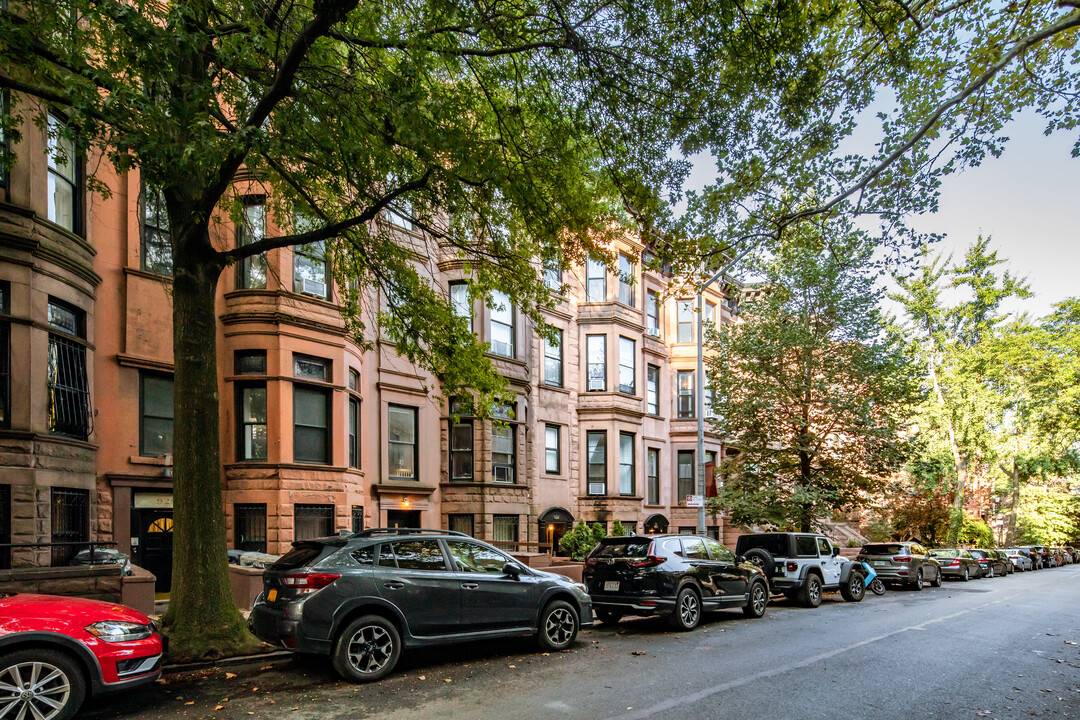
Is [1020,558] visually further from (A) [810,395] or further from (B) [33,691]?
(B) [33,691]

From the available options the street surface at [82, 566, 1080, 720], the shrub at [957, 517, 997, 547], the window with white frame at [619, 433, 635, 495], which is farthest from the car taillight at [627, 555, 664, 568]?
the shrub at [957, 517, 997, 547]

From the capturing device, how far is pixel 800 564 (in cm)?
1644

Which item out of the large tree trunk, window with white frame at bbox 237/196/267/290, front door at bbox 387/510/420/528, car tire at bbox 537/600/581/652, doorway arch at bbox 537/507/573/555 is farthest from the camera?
doorway arch at bbox 537/507/573/555

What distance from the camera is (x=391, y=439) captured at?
19578 mm

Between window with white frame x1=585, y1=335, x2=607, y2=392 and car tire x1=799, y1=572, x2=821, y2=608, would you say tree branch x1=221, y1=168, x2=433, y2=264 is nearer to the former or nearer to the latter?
car tire x1=799, y1=572, x2=821, y2=608

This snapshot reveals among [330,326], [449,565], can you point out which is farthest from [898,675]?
[330,326]

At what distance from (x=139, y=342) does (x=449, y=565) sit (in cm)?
946

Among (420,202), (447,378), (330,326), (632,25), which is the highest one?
(632,25)

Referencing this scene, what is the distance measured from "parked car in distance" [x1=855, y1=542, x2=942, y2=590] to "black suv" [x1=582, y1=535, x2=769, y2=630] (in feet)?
35.6

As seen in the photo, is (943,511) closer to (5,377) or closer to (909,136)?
(909,136)

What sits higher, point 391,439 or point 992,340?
point 992,340

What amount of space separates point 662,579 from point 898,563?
13.6 metres

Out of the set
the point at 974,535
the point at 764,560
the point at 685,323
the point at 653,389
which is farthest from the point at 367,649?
the point at 974,535

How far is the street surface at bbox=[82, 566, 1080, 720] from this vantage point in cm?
684
